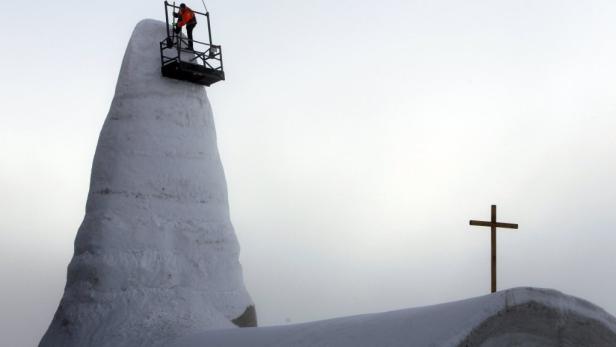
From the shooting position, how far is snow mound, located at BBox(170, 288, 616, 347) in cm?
817

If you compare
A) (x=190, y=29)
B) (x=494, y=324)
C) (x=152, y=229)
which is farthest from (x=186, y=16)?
(x=494, y=324)

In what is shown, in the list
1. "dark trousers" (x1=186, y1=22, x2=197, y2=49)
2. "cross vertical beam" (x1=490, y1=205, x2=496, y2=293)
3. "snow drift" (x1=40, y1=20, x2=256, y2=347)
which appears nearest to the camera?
"cross vertical beam" (x1=490, y1=205, x2=496, y2=293)

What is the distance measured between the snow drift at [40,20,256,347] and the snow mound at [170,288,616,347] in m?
6.15

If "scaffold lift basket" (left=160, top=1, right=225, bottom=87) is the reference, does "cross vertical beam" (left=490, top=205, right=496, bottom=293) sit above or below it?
below

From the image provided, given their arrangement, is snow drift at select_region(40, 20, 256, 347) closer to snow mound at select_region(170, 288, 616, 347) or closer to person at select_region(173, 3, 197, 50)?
person at select_region(173, 3, 197, 50)

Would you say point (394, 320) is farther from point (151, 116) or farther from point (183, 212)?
point (151, 116)

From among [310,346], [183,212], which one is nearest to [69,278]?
[183,212]

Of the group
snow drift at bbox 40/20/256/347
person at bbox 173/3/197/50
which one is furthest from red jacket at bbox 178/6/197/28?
snow drift at bbox 40/20/256/347

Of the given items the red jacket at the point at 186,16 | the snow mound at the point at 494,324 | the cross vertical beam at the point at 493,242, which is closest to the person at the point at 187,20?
the red jacket at the point at 186,16

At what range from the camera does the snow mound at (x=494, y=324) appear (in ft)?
26.8

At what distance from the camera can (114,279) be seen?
15.2 m

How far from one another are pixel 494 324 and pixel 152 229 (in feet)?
30.9

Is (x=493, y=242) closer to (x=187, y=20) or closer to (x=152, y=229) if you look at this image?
(x=152, y=229)

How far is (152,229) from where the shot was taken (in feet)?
51.9
